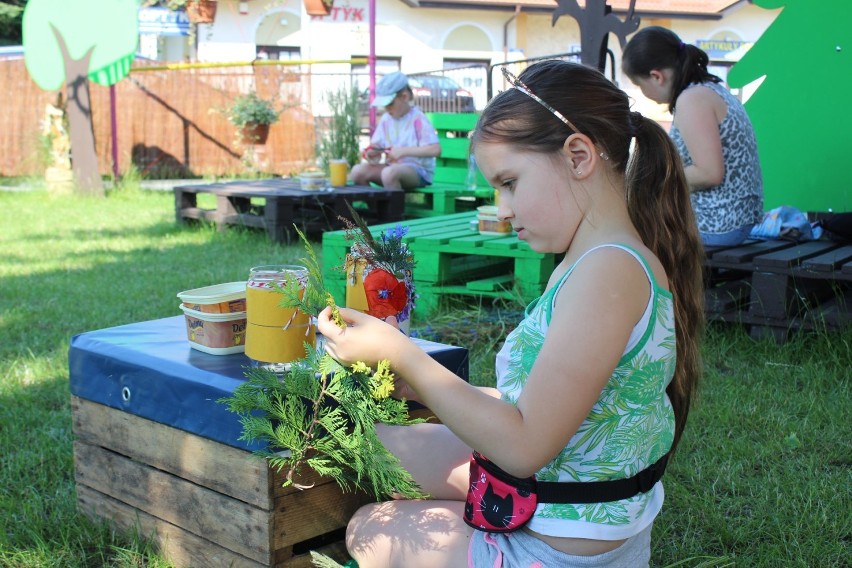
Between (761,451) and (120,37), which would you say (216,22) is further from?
(761,451)

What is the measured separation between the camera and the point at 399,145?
7.80 metres

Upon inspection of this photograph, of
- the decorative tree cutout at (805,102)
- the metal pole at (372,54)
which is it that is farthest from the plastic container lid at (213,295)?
the metal pole at (372,54)

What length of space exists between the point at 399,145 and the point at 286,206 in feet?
4.29

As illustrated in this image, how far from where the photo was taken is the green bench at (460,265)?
444 cm

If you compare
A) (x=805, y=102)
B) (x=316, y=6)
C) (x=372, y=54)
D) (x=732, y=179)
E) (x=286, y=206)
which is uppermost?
(x=316, y=6)

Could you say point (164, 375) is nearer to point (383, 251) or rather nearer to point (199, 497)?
point (199, 497)

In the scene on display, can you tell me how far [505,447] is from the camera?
59.1 inches

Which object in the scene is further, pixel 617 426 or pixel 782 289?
pixel 782 289

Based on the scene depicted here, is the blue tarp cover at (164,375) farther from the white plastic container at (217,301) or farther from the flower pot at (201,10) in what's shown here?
the flower pot at (201,10)

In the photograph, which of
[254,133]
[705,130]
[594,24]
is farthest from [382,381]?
[254,133]

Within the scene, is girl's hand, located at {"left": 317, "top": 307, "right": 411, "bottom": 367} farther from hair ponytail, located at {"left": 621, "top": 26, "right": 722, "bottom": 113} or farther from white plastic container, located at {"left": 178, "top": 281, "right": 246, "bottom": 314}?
hair ponytail, located at {"left": 621, "top": 26, "right": 722, "bottom": 113}

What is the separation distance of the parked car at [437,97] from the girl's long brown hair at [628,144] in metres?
10.7

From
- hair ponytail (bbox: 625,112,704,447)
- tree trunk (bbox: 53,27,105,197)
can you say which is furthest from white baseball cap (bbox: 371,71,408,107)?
hair ponytail (bbox: 625,112,704,447)

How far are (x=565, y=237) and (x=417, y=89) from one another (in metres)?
14.3
